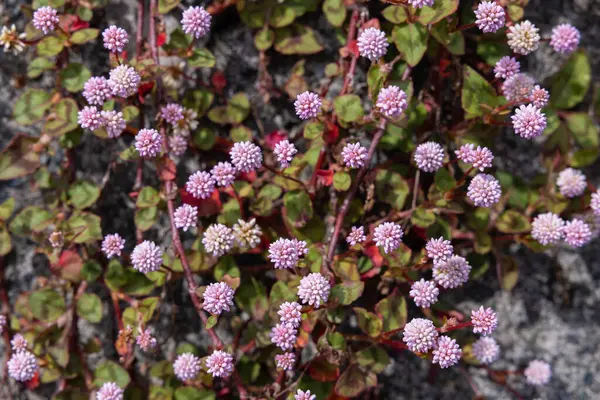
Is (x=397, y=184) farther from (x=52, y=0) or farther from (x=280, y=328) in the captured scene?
(x=52, y=0)

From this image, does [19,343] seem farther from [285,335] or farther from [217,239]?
[285,335]

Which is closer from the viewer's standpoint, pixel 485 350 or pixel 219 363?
pixel 219 363

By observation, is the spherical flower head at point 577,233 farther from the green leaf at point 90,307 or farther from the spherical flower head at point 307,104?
the green leaf at point 90,307

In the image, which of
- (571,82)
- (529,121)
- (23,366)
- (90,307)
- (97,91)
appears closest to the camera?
(529,121)

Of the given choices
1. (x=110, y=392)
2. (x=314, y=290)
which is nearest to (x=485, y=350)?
(x=314, y=290)

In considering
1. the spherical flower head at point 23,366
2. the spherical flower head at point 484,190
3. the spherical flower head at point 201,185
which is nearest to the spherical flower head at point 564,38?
the spherical flower head at point 484,190

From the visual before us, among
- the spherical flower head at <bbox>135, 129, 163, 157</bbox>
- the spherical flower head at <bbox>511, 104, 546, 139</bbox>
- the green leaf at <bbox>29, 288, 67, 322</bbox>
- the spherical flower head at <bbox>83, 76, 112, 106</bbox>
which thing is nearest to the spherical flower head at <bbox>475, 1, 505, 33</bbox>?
the spherical flower head at <bbox>511, 104, 546, 139</bbox>

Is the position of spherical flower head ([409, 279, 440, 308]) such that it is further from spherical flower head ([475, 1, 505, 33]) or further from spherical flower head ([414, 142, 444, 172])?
spherical flower head ([475, 1, 505, 33])

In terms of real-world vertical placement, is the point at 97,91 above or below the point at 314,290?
above
